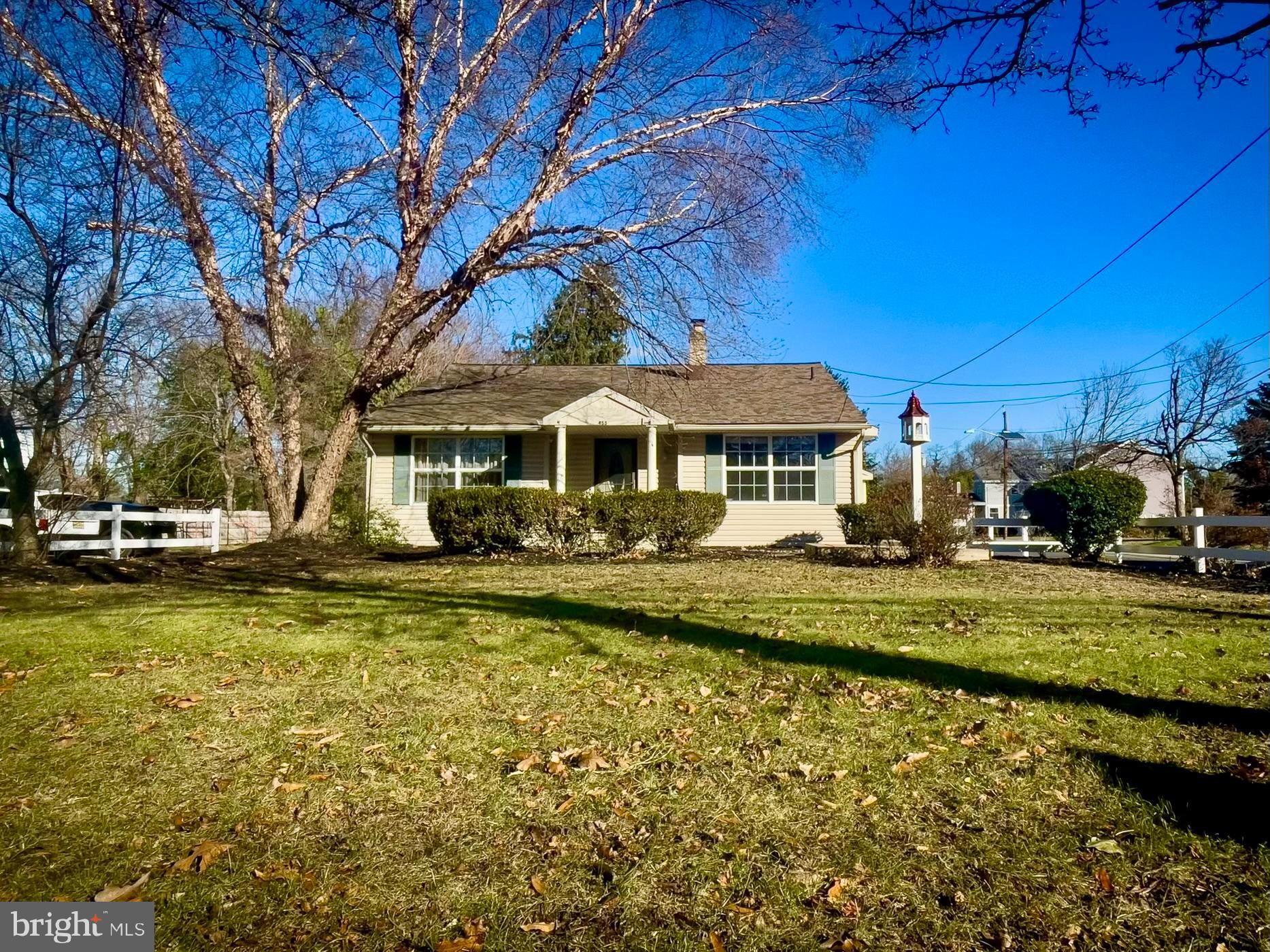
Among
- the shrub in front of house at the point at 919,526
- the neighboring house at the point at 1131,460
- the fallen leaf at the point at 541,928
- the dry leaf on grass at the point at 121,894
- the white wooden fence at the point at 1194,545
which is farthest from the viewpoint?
the neighboring house at the point at 1131,460

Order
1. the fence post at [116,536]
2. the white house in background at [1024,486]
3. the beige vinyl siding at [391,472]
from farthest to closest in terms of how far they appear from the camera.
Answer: the white house in background at [1024,486] → the beige vinyl siding at [391,472] → the fence post at [116,536]

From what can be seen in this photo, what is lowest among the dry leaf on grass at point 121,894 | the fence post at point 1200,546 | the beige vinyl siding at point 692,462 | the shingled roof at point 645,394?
the dry leaf on grass at point 121,894

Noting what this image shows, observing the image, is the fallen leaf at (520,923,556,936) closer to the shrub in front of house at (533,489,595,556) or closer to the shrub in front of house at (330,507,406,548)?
the shrub in front of house at (533,489,595,556)

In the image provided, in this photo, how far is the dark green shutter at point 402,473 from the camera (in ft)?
58.2

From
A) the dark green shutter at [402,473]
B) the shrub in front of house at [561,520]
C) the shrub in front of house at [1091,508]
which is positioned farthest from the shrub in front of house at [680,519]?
the dark green shutter at [402,473]

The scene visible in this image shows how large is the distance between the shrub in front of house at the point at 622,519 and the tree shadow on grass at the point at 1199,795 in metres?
10.1

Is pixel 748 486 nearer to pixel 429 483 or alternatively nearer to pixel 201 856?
pixel 429 483

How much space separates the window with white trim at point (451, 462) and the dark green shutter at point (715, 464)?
4965 millimetres

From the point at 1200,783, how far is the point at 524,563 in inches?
381

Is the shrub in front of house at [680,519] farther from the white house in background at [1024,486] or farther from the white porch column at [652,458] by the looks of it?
the white house in background at [1024,486]

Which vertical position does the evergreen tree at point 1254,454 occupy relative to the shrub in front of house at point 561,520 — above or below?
above

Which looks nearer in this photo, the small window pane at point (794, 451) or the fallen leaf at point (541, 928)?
the fallen leaf at point (541, 928)

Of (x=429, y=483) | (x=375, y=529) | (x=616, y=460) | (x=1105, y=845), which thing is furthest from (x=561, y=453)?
(x=1105, y=845)

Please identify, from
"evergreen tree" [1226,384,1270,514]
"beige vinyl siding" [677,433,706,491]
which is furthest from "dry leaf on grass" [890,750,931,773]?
"evergreen tree" [1226,384,1270,514]
